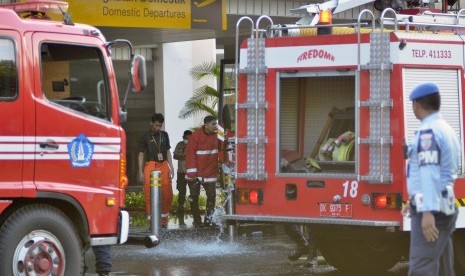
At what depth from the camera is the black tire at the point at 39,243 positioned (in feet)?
33.6

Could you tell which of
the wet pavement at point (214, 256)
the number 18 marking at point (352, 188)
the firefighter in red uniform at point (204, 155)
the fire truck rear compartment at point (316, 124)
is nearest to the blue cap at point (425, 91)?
the number 18 marking at point (352, 188)

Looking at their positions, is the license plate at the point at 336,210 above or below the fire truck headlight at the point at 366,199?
below

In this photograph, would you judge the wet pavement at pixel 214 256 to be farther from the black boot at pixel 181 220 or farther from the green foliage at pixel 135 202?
the green foliage at pixel 135 202

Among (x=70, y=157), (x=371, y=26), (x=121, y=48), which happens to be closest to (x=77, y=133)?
(x=70, y=157)

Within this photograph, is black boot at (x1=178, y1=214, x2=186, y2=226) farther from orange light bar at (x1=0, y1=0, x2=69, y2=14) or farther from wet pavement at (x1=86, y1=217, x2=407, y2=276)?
orange light bar at (x1=0, y1=0, x2=69, y2=14)

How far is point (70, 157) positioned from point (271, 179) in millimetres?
2499

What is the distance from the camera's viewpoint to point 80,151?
10.8 meters

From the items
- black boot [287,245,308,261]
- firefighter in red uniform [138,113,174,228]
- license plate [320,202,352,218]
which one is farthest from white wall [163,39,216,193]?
license plate [320,202,352,218]

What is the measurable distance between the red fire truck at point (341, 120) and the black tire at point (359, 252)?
21 millimetres

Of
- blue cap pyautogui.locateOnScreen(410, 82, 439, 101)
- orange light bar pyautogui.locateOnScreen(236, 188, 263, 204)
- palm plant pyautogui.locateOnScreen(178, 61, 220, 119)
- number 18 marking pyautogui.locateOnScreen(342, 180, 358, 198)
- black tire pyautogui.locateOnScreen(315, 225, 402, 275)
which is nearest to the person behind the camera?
blue cap pyautogui.locateOnScreen(410, 82, 439, 101)

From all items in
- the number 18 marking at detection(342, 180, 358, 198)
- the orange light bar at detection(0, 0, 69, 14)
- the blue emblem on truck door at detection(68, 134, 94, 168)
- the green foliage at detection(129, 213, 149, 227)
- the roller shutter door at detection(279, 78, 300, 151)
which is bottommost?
the green foliage at detection(129, 213, 149, 227)

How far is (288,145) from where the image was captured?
1273 cm

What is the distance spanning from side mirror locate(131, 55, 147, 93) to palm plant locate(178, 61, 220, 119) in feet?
39.3

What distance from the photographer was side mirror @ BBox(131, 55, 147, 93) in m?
11.1
